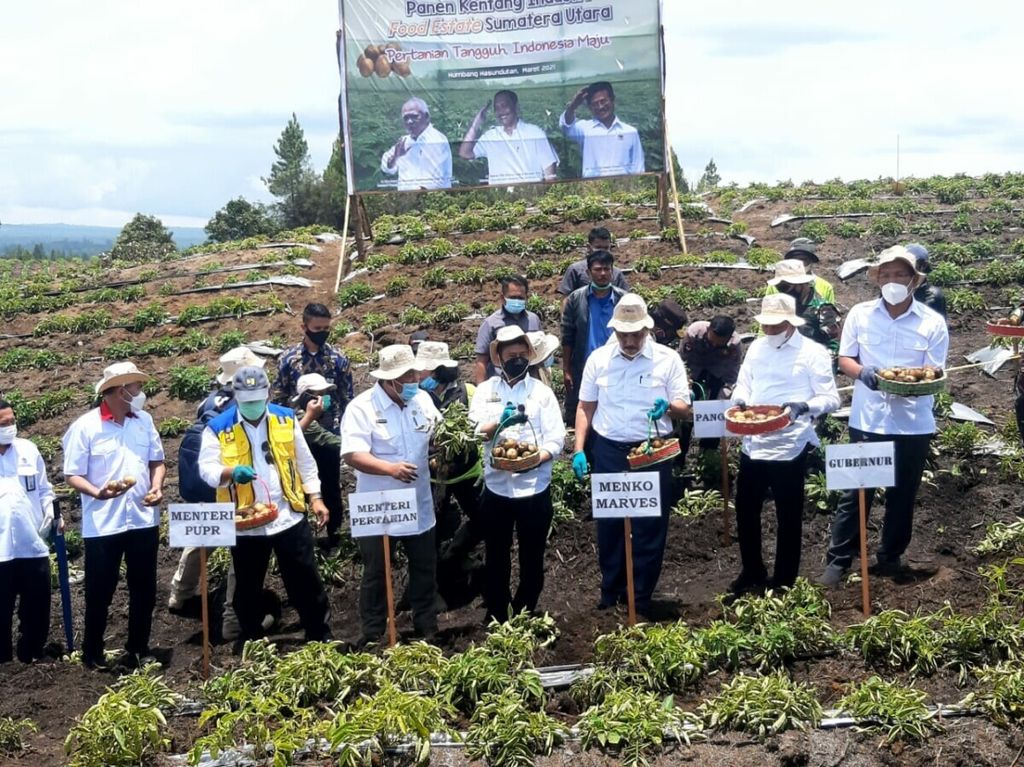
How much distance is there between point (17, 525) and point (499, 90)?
11441mm

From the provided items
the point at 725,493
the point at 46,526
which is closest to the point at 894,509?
the point at 725,493

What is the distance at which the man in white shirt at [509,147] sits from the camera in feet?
56.3

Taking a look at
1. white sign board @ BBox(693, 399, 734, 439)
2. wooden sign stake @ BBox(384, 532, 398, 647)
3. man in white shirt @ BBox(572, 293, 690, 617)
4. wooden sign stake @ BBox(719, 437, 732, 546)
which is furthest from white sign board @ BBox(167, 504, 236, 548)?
wooden sign stake @ BBox(719, 437, 732, 546)

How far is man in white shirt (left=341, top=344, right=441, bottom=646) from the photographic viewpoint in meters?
7.15

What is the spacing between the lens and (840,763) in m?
5.38

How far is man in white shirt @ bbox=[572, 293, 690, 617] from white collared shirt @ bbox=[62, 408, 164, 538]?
117 inches

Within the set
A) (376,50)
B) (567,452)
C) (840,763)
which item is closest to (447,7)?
(376,50)

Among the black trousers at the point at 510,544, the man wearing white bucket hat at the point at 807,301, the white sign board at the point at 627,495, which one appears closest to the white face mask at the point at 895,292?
the man wearing white bucket hat at the point at 807,301

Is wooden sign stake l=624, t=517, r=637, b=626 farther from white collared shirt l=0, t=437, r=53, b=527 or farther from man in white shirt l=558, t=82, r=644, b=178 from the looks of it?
man in white shirt l=558, t=82, r=644, b=178

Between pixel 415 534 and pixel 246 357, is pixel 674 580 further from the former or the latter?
pixel 246 357

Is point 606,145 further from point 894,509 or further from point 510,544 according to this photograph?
point 510,544

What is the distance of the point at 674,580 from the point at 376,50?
11013mm

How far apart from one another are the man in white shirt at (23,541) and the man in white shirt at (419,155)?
1016cm

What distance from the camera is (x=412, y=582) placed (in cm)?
749
